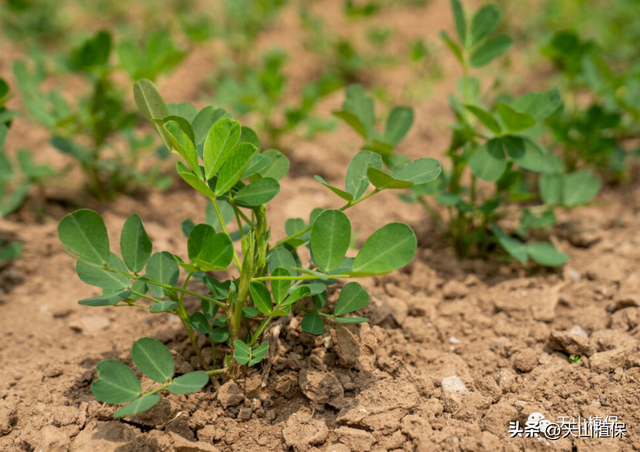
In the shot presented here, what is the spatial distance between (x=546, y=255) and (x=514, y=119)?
1.67ft

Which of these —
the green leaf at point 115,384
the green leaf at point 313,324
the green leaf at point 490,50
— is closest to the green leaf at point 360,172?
the green leaf at point 313,324

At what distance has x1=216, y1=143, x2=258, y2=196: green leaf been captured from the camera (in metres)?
1.06

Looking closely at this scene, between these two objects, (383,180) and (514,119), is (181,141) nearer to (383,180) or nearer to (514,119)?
(383,180)

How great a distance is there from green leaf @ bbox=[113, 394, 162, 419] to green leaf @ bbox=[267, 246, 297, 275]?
0.40 metres

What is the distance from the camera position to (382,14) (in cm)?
425

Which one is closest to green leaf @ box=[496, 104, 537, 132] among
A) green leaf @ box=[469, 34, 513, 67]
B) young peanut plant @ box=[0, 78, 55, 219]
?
green leaf @ box=[469, 34, 513, 67]

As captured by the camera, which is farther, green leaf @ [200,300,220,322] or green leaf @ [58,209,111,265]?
green leaf @ [200,300,220,322]

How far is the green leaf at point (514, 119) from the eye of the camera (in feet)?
4.80

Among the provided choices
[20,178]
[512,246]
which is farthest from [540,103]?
[20,178]

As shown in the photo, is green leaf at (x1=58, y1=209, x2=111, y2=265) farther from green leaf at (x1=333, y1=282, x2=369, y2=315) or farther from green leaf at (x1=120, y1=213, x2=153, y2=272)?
green leaf at (x1=333, y1=282, x2=369, y2=315)

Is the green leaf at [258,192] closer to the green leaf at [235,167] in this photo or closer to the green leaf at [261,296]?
the green leaf at [235,167]

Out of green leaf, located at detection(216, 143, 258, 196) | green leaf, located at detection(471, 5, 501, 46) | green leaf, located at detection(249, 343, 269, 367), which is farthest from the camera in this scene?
green leaf, located at detection(471, 5, 501, 46)

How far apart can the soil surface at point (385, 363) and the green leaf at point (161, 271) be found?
0.80ft

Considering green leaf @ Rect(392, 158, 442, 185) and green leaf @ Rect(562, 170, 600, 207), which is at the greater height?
green leaf @ Rect(562, 170, 600, 207)
